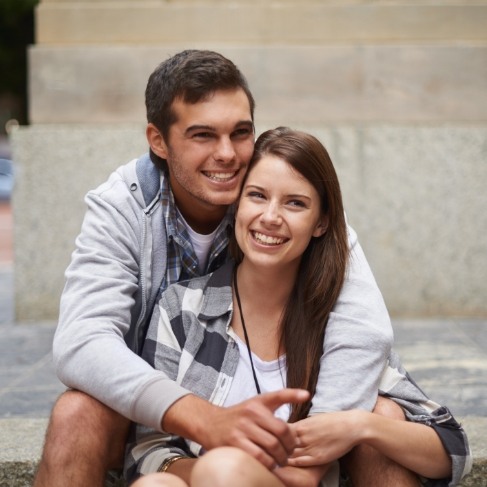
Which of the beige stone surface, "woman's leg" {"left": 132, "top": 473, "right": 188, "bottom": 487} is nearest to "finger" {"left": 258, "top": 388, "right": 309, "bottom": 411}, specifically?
"woman's leg" {"left": 132, "top": 473, "right": 188, "bottom": 487}

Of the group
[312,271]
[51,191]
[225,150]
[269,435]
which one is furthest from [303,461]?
[51,191]

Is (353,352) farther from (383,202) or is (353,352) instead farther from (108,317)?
(383,202)

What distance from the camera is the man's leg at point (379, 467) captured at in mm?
2801

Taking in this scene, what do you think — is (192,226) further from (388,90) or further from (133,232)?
(388,90)

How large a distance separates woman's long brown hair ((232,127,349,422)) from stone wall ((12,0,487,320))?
9.80 feet

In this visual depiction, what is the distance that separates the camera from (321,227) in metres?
3.15

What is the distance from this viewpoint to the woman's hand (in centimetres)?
269

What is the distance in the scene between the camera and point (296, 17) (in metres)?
6.14

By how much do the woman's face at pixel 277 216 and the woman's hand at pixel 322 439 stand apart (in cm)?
57

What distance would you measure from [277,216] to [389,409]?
0.70 meters

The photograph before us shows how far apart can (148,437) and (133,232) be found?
0.70 metres

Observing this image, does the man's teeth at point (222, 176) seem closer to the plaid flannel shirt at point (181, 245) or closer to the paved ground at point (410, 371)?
the plaid flannel shirt at point (181, 245)

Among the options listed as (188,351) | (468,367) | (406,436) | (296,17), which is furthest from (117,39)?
(406,436)

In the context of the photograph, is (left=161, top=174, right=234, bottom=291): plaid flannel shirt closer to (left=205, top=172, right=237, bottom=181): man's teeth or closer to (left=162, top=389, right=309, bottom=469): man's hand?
(left=205, top=172, right=237, bottom=181): man's teeth
